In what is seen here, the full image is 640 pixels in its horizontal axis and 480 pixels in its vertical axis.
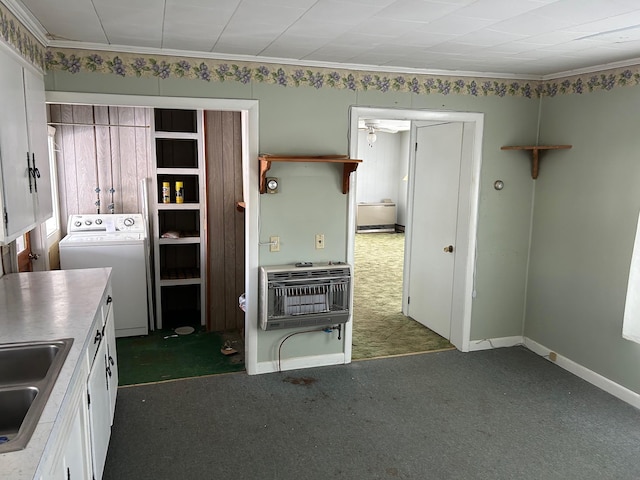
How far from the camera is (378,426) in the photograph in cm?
312

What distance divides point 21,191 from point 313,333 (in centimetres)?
228

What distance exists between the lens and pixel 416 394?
11.7 ft

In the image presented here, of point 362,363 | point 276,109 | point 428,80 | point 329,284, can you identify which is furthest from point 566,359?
point 276,109

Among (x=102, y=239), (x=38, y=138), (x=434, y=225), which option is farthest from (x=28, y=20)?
(x=434, y=225)

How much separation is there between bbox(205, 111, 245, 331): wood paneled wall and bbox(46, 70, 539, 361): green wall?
3.19ft

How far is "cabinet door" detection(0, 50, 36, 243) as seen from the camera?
2.17m

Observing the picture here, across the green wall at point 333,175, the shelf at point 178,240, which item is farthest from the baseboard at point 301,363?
the shelf at point 178,240

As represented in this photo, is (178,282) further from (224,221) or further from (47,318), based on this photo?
(47,318)

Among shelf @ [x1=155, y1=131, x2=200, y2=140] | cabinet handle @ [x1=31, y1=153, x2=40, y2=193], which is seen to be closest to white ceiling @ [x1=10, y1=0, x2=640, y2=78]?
cabinet handle @ [x1=31, y1=153, x2=40, y2=193]

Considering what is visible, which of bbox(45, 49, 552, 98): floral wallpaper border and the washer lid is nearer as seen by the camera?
bbox(45, 49, 552, 98): floral wallpaper border

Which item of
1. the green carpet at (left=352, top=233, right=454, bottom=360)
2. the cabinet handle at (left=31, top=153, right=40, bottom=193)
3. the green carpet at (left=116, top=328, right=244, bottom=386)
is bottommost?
the green carpet at (left=116, top=328, right=244, bottom=386)

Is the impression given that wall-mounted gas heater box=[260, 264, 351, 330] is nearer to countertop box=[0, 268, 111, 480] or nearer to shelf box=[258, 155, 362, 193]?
shelf box=[258, 155, 362, 193]

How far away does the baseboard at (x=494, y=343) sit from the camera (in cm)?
438

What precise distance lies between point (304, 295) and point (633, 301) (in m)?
2.23
